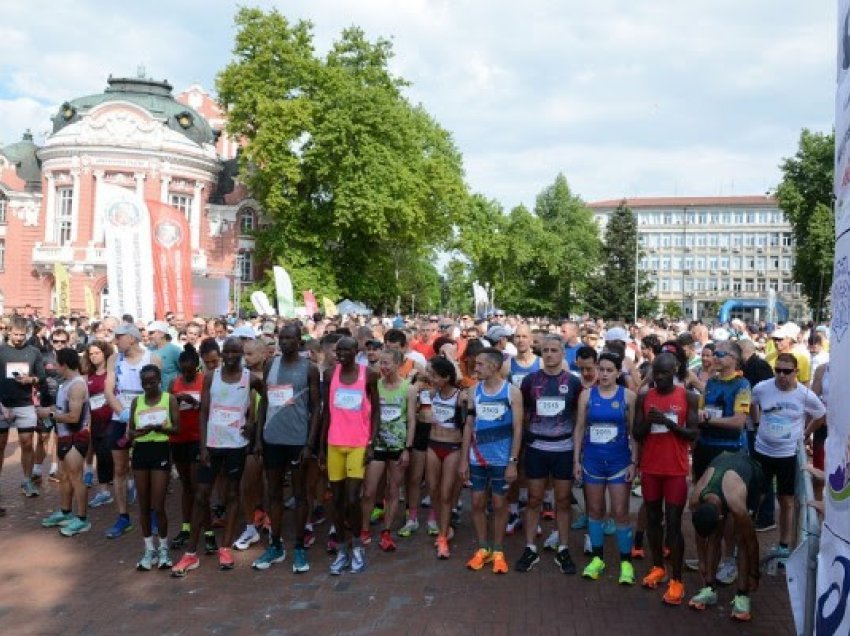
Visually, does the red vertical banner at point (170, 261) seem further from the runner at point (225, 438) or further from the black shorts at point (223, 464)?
the black shorts at point (223, 464)

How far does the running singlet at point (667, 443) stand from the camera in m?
5.91

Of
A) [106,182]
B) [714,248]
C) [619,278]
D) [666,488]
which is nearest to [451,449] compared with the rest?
[666,488]

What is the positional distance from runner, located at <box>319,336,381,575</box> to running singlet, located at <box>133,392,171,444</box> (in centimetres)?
133

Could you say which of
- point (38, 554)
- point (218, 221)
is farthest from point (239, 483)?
point (218, 221)

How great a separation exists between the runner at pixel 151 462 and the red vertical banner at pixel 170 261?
24.7ft

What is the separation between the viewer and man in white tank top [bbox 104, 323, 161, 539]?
7.50 meters

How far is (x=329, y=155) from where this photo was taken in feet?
116

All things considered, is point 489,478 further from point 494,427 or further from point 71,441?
point 71,441

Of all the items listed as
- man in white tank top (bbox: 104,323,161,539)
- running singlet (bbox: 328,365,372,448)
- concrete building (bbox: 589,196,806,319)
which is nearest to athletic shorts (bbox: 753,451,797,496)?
running singlet (bbox: 328,365,372,448)

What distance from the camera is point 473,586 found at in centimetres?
613

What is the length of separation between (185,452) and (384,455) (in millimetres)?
1870

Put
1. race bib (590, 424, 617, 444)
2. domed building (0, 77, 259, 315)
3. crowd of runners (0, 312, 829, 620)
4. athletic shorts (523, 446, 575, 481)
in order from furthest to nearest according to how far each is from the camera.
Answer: domed building (0, 77, 259, 315) → athletic shorts (523, 446, 575, 481) → race bib (590, 424, 617, 444) → crowd of runners (0, 312, 829, 620)

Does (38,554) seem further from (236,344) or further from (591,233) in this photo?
(591,233)

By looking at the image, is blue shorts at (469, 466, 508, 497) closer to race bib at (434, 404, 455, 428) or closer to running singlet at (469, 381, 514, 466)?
running singlet at (469, 381, 514, 466)
